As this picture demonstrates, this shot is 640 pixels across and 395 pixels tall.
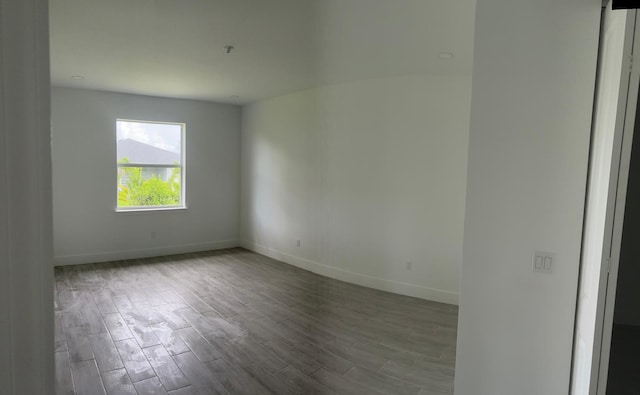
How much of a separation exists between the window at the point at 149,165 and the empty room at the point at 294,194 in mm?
35

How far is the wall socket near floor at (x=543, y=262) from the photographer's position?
5.95 feet

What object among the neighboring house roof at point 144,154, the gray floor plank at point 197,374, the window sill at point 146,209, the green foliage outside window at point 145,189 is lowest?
the gray floor plank at point 197,374

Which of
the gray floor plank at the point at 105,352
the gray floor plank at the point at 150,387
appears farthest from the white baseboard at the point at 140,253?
the gray floor plank at the point at 150,387

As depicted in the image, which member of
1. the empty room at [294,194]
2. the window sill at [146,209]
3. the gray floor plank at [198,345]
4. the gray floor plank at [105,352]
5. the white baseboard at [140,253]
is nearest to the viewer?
the empty room at [294,194]

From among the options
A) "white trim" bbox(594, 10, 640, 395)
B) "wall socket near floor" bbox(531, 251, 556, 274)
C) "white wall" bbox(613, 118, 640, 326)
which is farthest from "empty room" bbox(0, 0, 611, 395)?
"white wall" bbox(613, 118, 640, 326)

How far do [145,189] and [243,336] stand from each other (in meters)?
3.92

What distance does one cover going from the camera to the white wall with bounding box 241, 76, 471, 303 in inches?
163

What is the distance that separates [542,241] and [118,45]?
384cm

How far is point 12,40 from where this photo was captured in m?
0.32

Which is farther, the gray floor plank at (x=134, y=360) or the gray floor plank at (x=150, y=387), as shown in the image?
the gray floor plank at (x=134, y=360)

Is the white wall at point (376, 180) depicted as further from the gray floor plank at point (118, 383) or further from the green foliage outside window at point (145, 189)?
the gray floor plank at point (118, 383)

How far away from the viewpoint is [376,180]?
4.66m

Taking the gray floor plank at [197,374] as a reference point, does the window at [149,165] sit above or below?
above

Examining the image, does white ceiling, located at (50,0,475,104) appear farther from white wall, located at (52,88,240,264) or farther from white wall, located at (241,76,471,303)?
white wall, located at (52,88,240,264)
